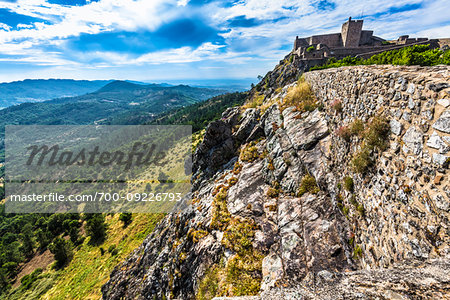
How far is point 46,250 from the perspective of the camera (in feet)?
210

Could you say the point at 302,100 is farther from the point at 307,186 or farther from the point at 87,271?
the point at 87,271

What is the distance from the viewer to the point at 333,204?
9062mm

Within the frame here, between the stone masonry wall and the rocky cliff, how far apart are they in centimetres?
3

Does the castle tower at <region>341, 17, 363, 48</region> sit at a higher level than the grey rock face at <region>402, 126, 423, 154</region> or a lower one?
higher

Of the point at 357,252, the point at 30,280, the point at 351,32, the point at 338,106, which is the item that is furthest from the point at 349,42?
the point at 30,280

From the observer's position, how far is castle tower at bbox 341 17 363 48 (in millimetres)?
43872

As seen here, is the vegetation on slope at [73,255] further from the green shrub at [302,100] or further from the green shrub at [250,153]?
the green shrub at [302,100]

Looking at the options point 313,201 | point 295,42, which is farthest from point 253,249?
point 295,42

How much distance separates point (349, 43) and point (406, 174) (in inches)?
2208

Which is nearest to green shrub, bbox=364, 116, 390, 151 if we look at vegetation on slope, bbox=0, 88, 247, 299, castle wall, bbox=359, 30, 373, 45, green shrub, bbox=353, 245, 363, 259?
green shrub, bbox=353, 245, 363, 259

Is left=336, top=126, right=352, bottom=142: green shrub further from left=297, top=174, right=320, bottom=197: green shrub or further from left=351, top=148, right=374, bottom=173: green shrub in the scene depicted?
left=297, top=174, right=320, bottom=197: green shrub

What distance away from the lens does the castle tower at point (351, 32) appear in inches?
1727

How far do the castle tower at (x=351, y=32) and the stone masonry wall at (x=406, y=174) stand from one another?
51101 millimetres

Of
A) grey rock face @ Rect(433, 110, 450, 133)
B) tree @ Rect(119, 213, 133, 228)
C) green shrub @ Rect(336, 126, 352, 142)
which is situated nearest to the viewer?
grey rock face @ Rect(433, 110, 450, 133)
